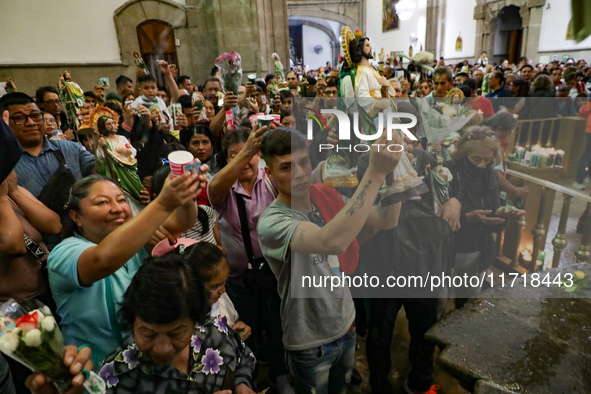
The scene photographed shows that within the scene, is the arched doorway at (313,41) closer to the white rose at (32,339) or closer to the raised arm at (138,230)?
the raised arm at (138,230)

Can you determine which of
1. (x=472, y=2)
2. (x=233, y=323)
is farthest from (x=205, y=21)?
(x=472, y=2)

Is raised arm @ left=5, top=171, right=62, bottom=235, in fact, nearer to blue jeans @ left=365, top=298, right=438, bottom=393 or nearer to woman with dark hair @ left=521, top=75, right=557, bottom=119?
blue jeans @ left=365, top=298, right=438, bottom=393

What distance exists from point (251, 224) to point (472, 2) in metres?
19.6

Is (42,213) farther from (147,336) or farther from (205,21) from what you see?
(205,21)

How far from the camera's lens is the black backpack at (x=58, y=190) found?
7.32 ft

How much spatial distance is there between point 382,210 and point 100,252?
1221 millimetres

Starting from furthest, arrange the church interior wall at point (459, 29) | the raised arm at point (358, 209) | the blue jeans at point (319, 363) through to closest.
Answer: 1. the church interior wall at point (459, 29)
2. the blue jeans at point (319, 363)
3. the raised arm at point (358, 209)

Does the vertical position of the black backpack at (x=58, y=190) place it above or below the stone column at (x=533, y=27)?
below

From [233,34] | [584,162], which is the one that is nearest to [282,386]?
[584,162]

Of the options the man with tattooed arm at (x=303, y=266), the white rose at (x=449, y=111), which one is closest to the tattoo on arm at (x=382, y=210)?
the man with tattooed arm at (x=303, y=266)

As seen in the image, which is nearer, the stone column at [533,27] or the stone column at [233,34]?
the stone column at [233,34]

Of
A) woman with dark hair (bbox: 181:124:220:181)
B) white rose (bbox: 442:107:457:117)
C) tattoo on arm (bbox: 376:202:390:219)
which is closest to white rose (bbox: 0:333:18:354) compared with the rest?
tattoo on arm (bbox: 376:202:390:219)

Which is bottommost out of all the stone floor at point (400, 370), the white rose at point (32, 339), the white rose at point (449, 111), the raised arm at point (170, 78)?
the stone floor at point (400, 370)

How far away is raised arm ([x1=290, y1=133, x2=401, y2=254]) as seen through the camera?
1.27 meters
